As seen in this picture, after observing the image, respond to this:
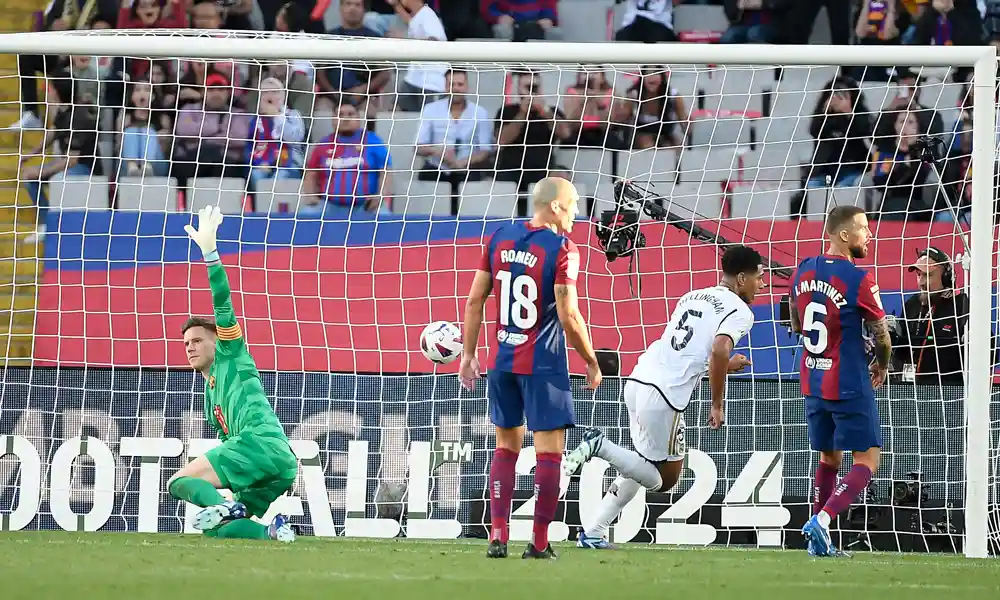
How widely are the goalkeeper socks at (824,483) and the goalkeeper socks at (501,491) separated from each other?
1763mm

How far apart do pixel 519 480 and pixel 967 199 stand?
4.13 metres

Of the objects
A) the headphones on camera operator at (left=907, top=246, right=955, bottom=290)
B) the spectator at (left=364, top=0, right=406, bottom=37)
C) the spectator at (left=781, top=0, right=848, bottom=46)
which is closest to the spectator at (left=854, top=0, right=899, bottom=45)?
the spectator at (left=781, top=0, right=848, bottom=46)

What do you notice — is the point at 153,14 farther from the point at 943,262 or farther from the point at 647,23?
the point at 943,262

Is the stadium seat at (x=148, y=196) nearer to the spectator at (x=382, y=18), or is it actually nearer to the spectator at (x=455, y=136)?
the spectator at (x=455, y=136)

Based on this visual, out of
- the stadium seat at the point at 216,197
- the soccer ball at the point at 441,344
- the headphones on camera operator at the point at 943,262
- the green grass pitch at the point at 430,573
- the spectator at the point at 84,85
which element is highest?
the spectator at the point at 84,85

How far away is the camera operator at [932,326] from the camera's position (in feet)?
27.2

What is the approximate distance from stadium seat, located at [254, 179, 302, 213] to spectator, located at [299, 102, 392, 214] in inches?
3.1

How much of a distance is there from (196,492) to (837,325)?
3166 mm

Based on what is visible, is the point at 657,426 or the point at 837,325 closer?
the point at 837,325

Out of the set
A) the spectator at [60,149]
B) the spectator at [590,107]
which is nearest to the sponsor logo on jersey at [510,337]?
the spectator at [60,149]

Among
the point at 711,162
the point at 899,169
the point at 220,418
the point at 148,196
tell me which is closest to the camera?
the point at 220,418

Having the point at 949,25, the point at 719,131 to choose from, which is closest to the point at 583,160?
the point at 719,131

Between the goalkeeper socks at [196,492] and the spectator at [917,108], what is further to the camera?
the spectator at [917,108]

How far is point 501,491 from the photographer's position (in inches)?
231
